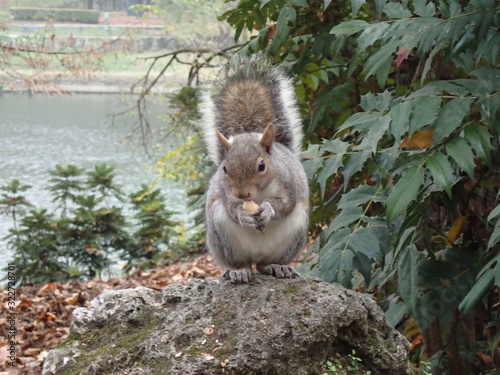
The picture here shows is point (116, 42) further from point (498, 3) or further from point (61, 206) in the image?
point (498, 3)

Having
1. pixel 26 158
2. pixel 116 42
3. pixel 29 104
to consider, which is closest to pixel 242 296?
pixel 116 42

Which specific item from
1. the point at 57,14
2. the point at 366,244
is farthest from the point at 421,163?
the point at 57,14

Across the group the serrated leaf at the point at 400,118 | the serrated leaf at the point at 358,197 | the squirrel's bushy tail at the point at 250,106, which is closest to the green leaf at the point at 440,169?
the serrated leaf at the point at 400,118

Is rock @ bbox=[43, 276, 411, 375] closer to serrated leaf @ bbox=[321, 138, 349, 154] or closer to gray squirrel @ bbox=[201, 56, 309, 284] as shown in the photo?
gray squirrel @ bbox=[201, 56, 309, 284]

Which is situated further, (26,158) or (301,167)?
(26,158)

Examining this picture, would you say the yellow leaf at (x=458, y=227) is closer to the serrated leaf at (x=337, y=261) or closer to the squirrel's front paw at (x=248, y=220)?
the serrated leaf at (x=337, y=261)

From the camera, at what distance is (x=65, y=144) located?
32.9 feet

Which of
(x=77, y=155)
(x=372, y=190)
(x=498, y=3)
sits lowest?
(x=77, y=155)

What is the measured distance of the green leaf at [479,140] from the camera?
5.50 ft

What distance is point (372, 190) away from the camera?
90.3 inches

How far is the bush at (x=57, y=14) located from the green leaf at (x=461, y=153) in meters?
5.06

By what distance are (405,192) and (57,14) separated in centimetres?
602

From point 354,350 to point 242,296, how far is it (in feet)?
1.16

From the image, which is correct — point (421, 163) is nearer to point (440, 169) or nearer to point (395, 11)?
point (440, 169)
